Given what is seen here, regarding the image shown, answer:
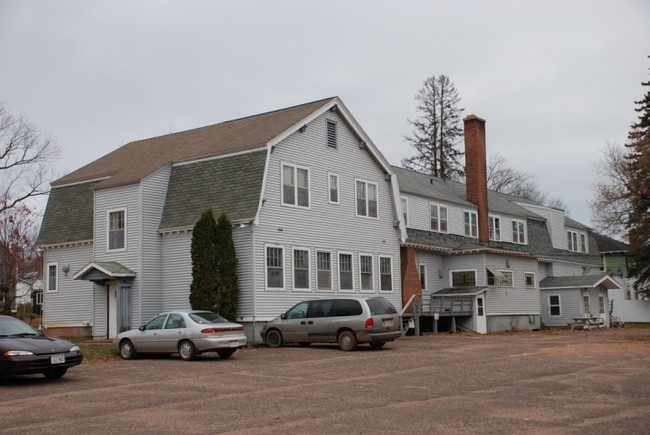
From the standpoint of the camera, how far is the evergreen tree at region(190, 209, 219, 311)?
26172 mm

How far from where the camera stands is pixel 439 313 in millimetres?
36531

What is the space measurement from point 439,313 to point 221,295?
13.8 metres

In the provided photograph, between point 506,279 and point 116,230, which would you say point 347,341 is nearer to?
point 116,230

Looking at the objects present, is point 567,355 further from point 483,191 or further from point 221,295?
point 483,191

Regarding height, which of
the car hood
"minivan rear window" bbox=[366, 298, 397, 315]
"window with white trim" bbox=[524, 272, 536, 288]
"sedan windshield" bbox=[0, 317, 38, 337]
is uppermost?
"window with white trim" bbox=[524, 272, 536, 288]

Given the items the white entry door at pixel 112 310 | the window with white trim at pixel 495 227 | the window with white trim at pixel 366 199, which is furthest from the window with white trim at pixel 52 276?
the window with white trim at pixel 495 227

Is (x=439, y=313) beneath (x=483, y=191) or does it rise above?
beneath

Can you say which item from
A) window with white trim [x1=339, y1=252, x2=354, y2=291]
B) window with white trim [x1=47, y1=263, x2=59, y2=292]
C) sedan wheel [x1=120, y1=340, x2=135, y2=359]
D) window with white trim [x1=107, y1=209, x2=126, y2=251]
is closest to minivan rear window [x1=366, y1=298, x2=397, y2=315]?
window with white trim [x1=339, y1=252, x2=354, y2=291]

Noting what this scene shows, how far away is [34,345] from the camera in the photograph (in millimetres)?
15992

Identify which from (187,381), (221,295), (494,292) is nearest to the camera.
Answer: (187,381)

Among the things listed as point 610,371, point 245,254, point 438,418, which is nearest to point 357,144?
point 245,254

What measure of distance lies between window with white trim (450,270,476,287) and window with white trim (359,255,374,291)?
27.5ft

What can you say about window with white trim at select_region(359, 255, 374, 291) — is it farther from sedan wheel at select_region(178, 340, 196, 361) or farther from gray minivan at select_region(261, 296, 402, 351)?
sedan wheel at select_region(178, 340, 196, 361)

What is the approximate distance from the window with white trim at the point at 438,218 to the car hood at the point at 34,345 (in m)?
26.8
